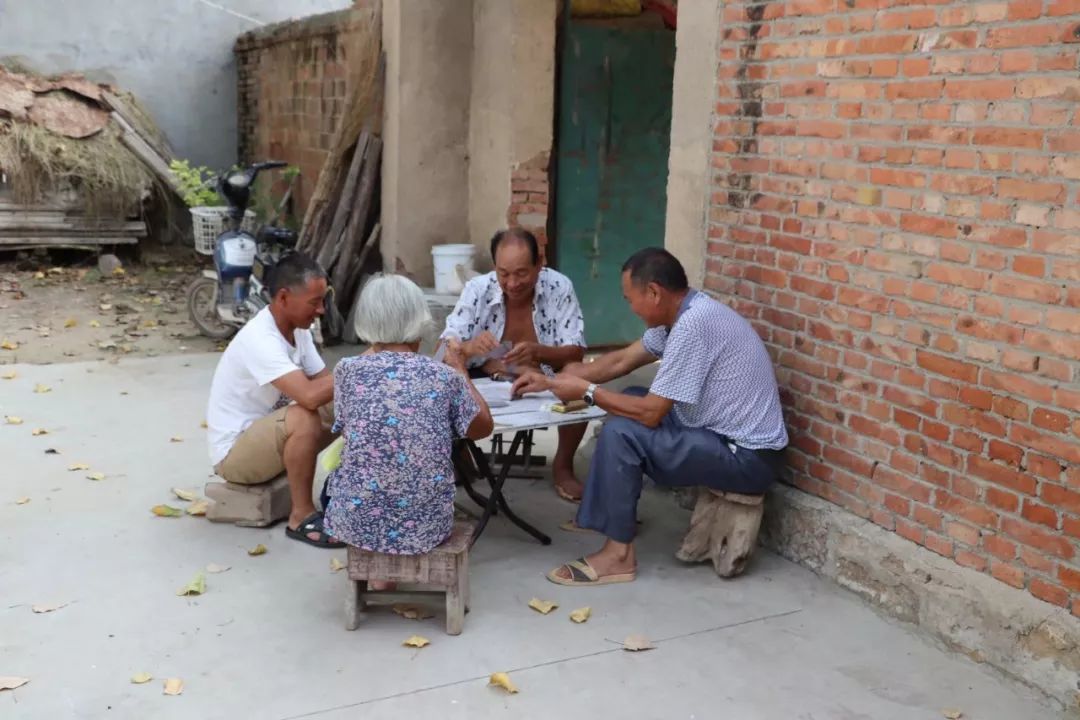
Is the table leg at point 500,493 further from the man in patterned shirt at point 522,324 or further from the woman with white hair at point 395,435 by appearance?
the woman with white hair at point 395,435

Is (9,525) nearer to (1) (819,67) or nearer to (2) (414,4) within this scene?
(1) (819,67)

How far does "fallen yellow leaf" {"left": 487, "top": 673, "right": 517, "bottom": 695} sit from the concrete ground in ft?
0.09

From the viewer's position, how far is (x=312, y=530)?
467 cm

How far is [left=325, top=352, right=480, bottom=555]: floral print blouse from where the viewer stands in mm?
3670

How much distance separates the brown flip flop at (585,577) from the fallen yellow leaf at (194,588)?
4.51ft

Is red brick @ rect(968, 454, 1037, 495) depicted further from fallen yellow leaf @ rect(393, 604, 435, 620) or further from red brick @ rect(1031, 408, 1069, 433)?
fallen yellow leaf @ rect(393, 604, 435, 620)


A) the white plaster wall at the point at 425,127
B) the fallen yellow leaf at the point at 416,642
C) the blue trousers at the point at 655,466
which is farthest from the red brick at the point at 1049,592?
the white plaster wall at the point at 425,127

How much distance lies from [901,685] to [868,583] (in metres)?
0.62

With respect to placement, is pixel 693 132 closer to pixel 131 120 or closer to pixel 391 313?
pixel 391 313

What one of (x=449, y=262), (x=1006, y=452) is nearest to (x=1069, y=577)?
(x=1006, y=452)

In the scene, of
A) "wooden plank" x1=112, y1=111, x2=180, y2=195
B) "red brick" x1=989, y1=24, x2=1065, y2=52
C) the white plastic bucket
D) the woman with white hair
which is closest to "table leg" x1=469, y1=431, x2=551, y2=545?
the woman with white hair

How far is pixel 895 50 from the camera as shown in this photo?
155 inches

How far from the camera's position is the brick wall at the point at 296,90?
9.42m

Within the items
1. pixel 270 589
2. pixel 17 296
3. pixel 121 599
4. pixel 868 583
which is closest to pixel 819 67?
pixel 868 583
